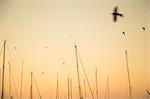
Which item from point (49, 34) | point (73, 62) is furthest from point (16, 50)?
point (73, 62)

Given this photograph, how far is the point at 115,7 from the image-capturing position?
3.10 m

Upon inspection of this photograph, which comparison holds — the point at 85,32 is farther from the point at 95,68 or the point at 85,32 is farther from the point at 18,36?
the point at 18,36

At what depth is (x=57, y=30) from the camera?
3.07 m

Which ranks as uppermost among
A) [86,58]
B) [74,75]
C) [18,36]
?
[18,36]

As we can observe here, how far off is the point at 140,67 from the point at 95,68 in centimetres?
50

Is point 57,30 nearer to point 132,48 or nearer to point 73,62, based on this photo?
point 73,62

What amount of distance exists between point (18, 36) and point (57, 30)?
1.41 feet

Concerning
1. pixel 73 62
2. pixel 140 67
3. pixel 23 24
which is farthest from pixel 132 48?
pixel 23 24

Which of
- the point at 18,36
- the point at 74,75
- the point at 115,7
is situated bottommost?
the point at 74,75

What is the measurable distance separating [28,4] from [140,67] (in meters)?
1.42

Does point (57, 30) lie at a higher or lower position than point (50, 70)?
higher

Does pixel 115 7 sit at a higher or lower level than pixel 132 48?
higher

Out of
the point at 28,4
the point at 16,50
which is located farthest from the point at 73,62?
the point at 28,4

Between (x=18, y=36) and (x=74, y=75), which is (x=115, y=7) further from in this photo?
(x=18, y=36)
